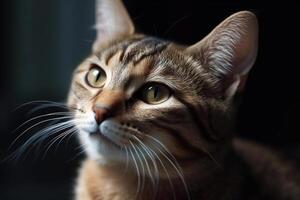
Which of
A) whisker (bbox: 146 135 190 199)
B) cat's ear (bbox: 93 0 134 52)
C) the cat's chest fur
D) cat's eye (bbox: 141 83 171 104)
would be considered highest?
cat's ear (bbox: 93 0 134 52)

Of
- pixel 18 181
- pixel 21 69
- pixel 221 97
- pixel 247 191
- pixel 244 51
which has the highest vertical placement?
pixel 244 51

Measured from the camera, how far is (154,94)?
3.79 feet

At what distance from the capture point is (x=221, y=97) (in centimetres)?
121

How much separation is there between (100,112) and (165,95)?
0.54 feet

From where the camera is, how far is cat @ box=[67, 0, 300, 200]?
1115 mm

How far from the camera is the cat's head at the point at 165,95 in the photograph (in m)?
1.11

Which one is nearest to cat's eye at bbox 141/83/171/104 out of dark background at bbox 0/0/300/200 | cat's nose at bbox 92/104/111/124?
cat's nose at bbox 92/104/111/124

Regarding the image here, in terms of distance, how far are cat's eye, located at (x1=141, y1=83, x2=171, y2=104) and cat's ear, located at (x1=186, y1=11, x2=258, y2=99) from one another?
0.14 m

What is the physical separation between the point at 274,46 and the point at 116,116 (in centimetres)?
48

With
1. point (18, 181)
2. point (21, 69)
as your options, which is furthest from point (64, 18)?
point (18, 181)

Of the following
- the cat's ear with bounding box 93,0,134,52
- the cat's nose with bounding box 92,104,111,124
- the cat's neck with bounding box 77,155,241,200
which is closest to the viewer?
the cat's nose with bounding box 92,104,111,124

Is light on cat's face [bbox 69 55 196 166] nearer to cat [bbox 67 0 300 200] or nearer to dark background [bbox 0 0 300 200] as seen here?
cat [bbox 67 0 300 200]

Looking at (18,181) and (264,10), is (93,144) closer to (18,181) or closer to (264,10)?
(264,10)

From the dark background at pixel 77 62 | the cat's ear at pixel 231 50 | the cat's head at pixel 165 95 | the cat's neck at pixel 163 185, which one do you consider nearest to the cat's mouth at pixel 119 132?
the cat's head at pixel 165 95
